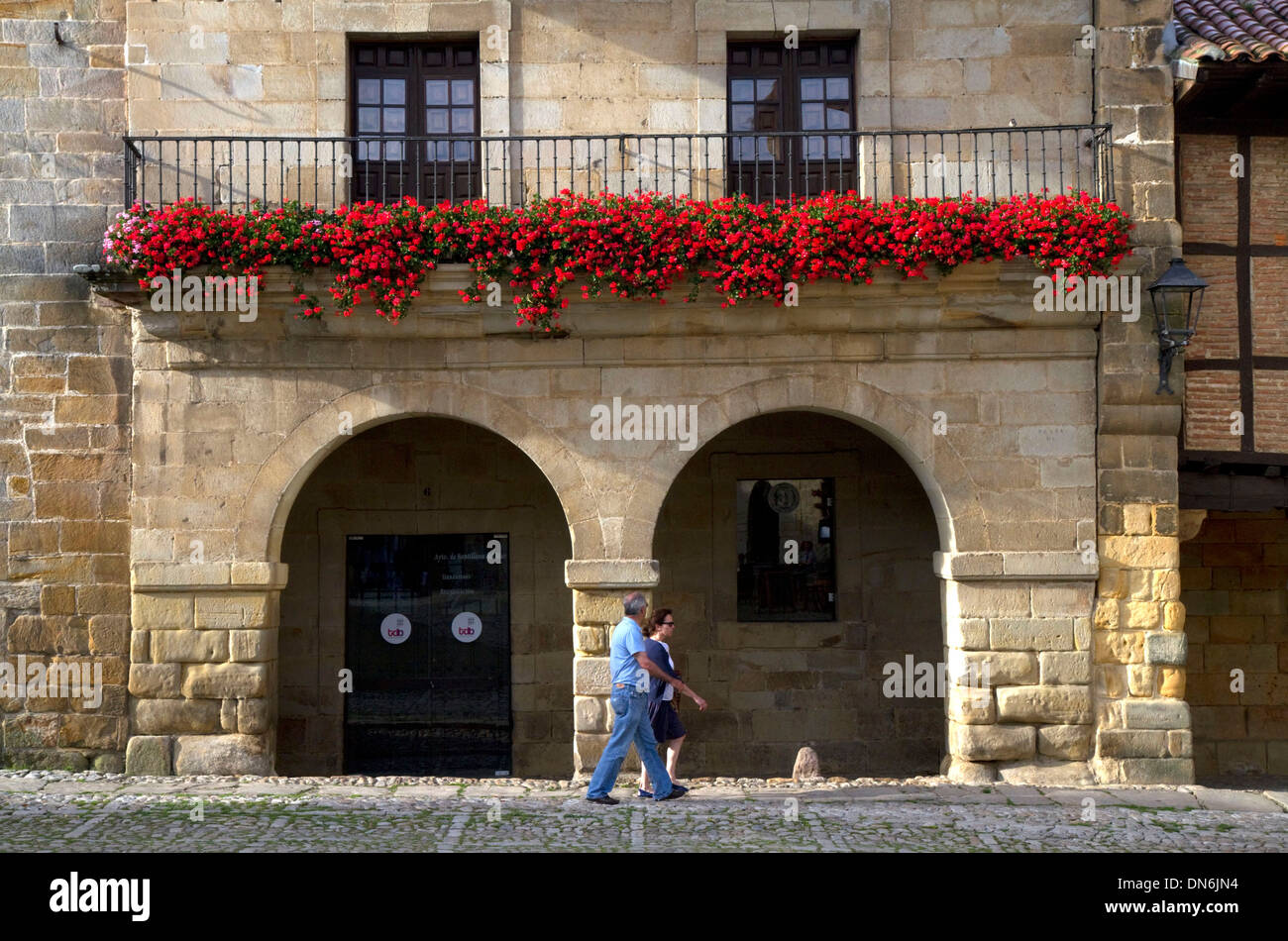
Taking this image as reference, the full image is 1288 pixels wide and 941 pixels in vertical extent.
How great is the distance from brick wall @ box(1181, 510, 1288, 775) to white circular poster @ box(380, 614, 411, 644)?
7.02 meters

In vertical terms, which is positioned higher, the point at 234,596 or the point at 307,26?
the point at 307,26

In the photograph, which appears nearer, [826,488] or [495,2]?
[495,2]

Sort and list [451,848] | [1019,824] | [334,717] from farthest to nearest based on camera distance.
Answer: [334,717] → [1019,824] → [451,848]

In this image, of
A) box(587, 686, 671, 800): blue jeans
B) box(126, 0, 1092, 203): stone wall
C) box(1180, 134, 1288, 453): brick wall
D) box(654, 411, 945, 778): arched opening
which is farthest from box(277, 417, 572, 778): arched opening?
box(1180, 134, 1288, 453): brick wall

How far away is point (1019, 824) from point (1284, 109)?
19.1 ft

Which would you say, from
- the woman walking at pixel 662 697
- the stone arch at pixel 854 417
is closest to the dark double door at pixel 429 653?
the stone arch at pixel 854 417

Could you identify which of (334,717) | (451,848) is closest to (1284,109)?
(451,848)

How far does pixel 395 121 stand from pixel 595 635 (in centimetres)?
417

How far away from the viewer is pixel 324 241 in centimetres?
893

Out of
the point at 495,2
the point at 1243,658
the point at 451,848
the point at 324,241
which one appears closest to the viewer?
the point at 451,848

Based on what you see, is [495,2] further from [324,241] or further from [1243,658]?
[1243,658]

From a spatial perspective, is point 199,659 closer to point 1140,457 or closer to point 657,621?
point 657,621

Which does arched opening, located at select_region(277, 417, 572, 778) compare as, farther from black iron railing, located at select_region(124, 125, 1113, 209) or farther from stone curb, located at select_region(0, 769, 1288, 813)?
black iron railing, located at select_region(124, 125, 1113, 209)

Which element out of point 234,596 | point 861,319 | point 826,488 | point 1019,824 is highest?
point 861,319
